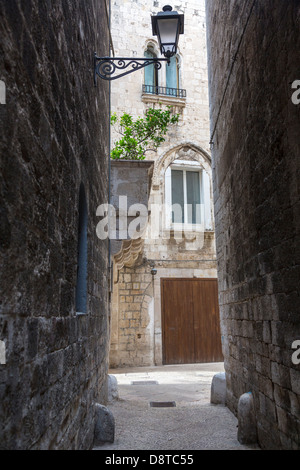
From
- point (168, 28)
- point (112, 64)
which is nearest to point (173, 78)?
point (168, 28)

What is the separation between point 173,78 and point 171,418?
32.2 feet

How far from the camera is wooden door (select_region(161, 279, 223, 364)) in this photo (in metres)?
10.2

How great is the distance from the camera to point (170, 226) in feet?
34.6

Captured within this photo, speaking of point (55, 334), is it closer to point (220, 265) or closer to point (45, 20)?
point (45, 20)

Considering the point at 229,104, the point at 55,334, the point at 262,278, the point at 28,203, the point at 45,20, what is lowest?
the point at 55,334

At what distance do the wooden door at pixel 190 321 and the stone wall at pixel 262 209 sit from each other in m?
5.14

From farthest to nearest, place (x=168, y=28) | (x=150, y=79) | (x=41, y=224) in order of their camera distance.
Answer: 1. (x=150, y=79)
2. (x=168, y=28)
3. (x=41, y=224)

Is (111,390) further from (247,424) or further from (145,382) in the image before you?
(247,424)

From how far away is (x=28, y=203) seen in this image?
5.24 ft

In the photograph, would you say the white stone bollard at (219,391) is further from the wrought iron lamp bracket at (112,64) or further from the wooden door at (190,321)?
the wooden door at (190,321)

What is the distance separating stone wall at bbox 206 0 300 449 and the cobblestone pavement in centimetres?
40
